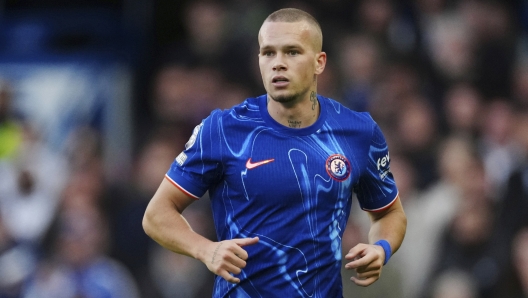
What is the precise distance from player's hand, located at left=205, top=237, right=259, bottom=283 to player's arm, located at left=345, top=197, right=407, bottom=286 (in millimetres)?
541

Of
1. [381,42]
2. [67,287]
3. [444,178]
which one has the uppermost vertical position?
[381,42]

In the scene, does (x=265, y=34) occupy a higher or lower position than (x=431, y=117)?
higher

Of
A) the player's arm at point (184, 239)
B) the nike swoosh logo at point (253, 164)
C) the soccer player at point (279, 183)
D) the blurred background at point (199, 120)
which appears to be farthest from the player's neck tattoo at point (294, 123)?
the blurred background at point (199, 120)

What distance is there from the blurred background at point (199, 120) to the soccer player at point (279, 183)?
3.60 m

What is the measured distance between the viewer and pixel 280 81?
4449mm

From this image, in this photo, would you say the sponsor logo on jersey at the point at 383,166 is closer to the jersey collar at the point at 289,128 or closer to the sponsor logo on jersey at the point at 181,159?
the jersey collar at the point at 289,128

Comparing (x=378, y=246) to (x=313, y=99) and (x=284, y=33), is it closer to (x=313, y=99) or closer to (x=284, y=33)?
(x=313, y=99)

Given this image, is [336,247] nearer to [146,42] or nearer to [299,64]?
[299,64]

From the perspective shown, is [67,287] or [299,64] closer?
[299,64]

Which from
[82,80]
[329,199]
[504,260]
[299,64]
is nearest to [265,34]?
[299,64]

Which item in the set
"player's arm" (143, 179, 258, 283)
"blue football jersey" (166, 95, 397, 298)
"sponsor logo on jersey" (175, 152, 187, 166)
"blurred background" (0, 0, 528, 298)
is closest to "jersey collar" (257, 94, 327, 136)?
"blue football jersey" (166, 95, 397, 298)

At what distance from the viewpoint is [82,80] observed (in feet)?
34.7

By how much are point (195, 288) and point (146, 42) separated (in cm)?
355

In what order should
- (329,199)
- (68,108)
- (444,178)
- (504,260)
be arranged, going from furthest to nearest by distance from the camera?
1. (68,108)
2. (444,178)
3. (504,260)
4. (329,199)
